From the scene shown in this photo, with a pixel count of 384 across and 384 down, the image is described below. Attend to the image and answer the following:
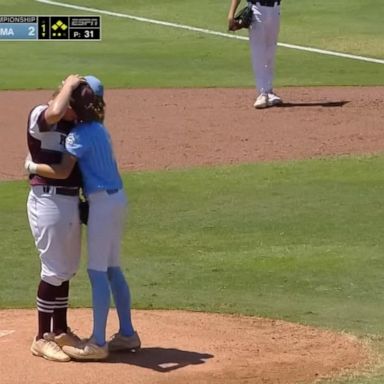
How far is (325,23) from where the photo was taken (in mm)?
26938

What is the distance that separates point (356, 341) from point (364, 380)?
893 millimetres

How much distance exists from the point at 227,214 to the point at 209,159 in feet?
8.91

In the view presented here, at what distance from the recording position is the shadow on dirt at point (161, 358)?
24.4ft

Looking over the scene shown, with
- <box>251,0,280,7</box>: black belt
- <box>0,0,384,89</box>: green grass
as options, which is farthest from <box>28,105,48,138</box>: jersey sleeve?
<box>0,0,384,89</box>: green grass

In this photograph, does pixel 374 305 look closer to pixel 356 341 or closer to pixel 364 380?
pixel 356 341

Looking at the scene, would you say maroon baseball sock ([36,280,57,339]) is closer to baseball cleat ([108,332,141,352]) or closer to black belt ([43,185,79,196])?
baseball cleat ([108,332,141,352])

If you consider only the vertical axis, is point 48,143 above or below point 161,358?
above

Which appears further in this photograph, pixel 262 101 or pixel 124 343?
pixel 262 101

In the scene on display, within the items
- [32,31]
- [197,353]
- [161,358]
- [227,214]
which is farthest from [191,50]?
[161,358]

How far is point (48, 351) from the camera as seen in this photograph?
295 inches

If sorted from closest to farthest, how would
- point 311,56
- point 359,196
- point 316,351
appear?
point 316,351
point 359,196
point 311,56

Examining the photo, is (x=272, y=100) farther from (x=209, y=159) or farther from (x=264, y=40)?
(x=209, y=159)

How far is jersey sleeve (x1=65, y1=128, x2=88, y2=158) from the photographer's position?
7219mm

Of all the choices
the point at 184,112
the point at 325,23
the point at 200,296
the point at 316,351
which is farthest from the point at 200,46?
the point at 316,351
